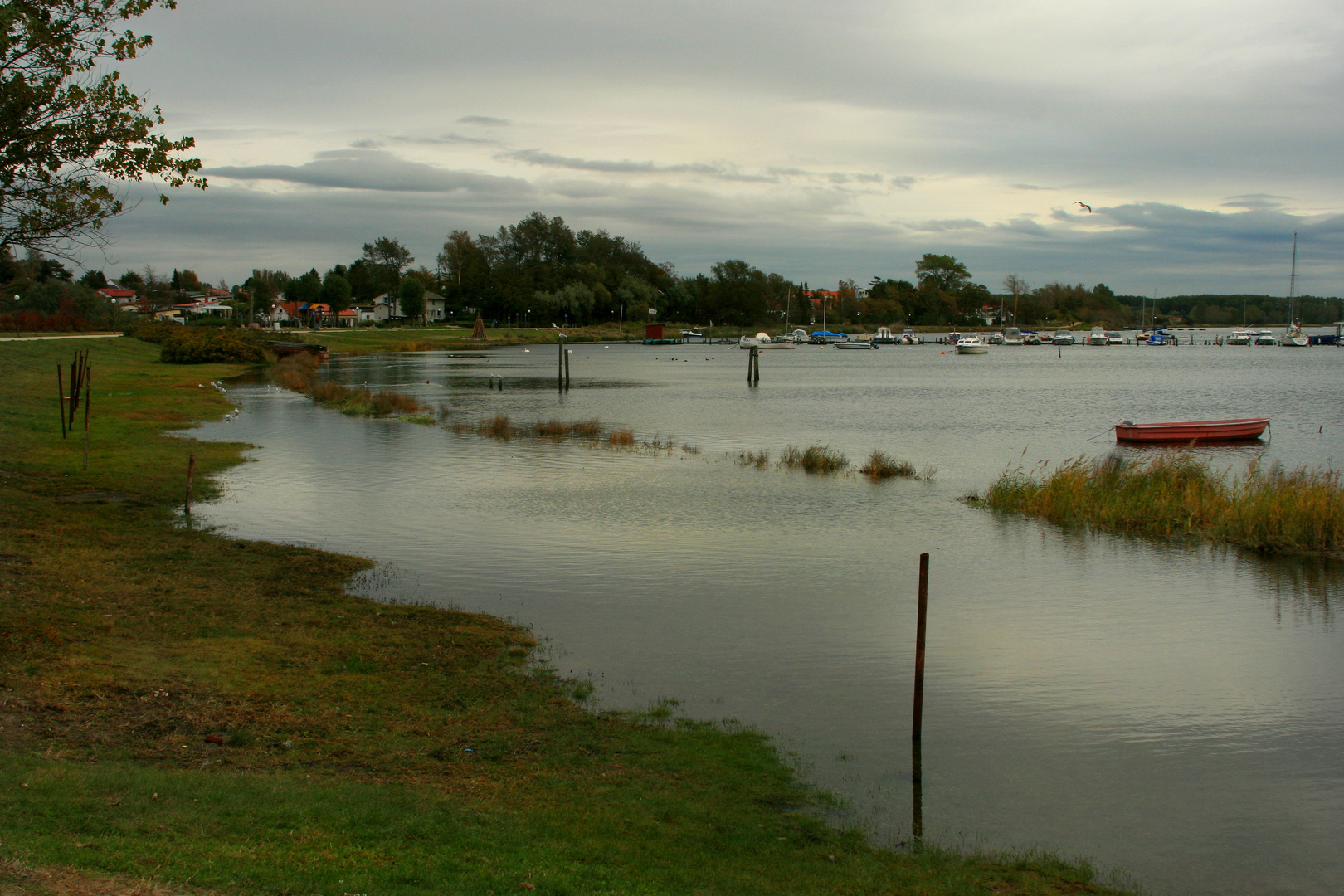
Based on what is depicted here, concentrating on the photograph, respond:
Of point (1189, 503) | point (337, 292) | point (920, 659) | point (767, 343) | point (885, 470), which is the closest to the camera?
point (920, 659)

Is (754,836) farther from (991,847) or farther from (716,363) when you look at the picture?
(716,363)

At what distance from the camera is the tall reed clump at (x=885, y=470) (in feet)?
113

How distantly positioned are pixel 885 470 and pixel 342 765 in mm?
27056

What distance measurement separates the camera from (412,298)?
7121 inches

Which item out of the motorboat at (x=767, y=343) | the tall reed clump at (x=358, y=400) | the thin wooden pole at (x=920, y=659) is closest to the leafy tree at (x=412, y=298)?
the motorboat at (x=767, y=343)

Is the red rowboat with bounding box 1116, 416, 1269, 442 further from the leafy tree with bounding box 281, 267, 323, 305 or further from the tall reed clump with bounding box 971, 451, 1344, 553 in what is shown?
the leafy tree with bounding box 281, 267, 323, 305

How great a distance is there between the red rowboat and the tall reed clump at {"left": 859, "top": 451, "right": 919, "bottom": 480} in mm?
13218

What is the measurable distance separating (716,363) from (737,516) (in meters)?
107

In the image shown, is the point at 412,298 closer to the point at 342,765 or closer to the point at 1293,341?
the point at 1293,341

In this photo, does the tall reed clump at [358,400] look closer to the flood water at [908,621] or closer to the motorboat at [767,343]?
the flood water at [908,621]

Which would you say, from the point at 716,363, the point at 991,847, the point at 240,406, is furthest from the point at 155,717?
the point at 716,363

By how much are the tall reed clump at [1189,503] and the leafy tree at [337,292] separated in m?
174

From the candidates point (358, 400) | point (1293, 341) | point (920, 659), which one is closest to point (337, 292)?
point (358, 400)

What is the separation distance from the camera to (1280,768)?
11.8 meters
